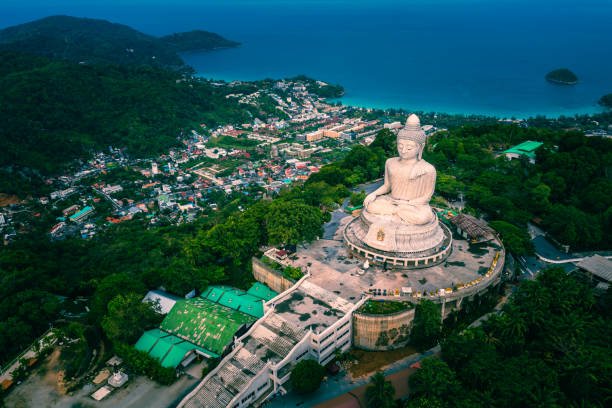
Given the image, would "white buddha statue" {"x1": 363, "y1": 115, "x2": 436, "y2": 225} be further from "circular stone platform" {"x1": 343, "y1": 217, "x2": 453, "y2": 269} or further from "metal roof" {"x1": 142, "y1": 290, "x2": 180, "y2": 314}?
"metal roof" {"x1": 142, "y1": 290, "x2": 180, "y2": 314}

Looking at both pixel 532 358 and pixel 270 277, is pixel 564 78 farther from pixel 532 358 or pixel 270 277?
pixel 532 358

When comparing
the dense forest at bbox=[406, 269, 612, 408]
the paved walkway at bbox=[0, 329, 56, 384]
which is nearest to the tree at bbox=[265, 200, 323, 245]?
the dense forest at bbox=[406, 269, 612, 408]

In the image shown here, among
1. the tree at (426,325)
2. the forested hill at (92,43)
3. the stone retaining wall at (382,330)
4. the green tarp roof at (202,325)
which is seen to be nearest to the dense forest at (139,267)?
the green tarp roof at (202,325)

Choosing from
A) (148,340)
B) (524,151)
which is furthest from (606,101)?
(148,340)

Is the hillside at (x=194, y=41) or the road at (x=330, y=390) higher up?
the hillside at (x=194, y=41)

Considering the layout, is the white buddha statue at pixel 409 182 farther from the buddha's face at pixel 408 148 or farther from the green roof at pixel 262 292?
the green roof at pixel 262 292

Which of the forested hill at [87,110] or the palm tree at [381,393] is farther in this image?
the forested hill at [87,110]

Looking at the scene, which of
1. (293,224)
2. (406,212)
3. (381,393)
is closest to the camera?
(381,393)
